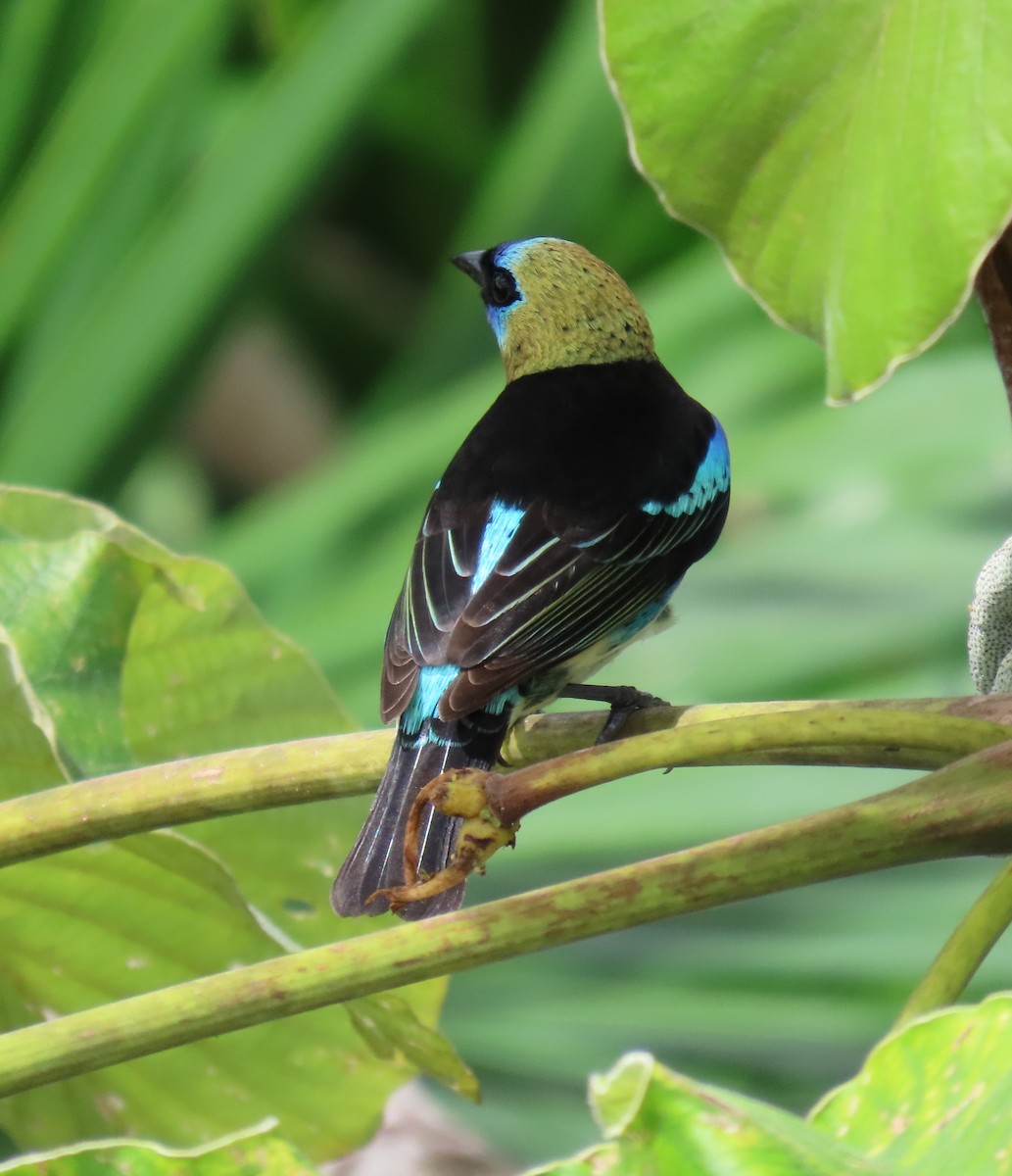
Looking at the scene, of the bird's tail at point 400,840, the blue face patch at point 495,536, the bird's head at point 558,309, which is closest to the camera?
the bird's tail at point 400,840

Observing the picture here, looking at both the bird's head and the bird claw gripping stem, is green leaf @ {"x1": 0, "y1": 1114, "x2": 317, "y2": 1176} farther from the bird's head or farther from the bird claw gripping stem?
the bird's head

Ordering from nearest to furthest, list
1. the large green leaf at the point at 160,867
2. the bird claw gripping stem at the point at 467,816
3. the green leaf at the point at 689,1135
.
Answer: the green leaf at the point at 689,1135
the bird claw gripping stem at the point at 467,816
the large green leaf at the point at 160,867

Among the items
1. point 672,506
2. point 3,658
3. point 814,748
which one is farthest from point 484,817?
point 672,506

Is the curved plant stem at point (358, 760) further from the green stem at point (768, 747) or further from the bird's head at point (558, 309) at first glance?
the bird's head at point (558, 309)

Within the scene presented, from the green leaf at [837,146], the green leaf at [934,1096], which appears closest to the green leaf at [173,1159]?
the green leaf at [934,1096]

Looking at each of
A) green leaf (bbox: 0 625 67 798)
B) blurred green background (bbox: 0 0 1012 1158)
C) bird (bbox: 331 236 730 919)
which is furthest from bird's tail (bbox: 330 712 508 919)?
blurred green background (bbox: 0 0 1012 1158)

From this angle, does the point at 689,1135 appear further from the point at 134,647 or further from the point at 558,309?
the point at 558,309

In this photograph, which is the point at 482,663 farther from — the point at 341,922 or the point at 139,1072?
the point at 139,1072
